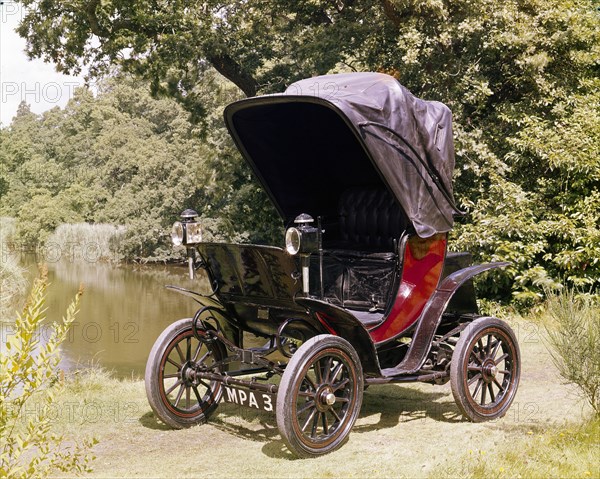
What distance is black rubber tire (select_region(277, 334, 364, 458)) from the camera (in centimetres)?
502

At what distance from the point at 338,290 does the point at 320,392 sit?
1457 mm

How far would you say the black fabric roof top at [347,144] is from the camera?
5.88 meters

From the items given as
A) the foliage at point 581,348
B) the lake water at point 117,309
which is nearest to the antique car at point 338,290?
the foliage at point 581,348

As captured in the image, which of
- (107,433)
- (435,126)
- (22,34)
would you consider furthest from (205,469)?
(22,34)

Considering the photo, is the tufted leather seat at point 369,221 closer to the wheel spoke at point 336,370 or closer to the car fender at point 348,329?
the car fender at point 348,329

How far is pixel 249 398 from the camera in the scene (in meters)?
5.43

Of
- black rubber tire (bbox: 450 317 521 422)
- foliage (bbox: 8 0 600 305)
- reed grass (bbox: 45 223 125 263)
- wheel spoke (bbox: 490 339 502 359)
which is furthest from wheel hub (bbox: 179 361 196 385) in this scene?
reed grass (bbox: 45 223 125 263)

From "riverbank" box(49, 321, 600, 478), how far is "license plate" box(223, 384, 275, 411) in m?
0.34

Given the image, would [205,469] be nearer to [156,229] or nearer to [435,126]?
[435,126]

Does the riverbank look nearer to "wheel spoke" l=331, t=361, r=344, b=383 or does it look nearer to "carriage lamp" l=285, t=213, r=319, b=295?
"wheel spoke" l=331, t=361, r=344, b=383

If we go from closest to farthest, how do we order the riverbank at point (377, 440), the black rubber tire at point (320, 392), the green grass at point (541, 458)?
the green grass at point (541, 458)
the riverbank at point (377, 440)
the black rubber tire at point (320, 392)

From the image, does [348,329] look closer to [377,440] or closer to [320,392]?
[320,392]

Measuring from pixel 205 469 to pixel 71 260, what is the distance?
31.7 meters

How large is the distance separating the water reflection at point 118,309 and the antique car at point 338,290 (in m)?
7.47
